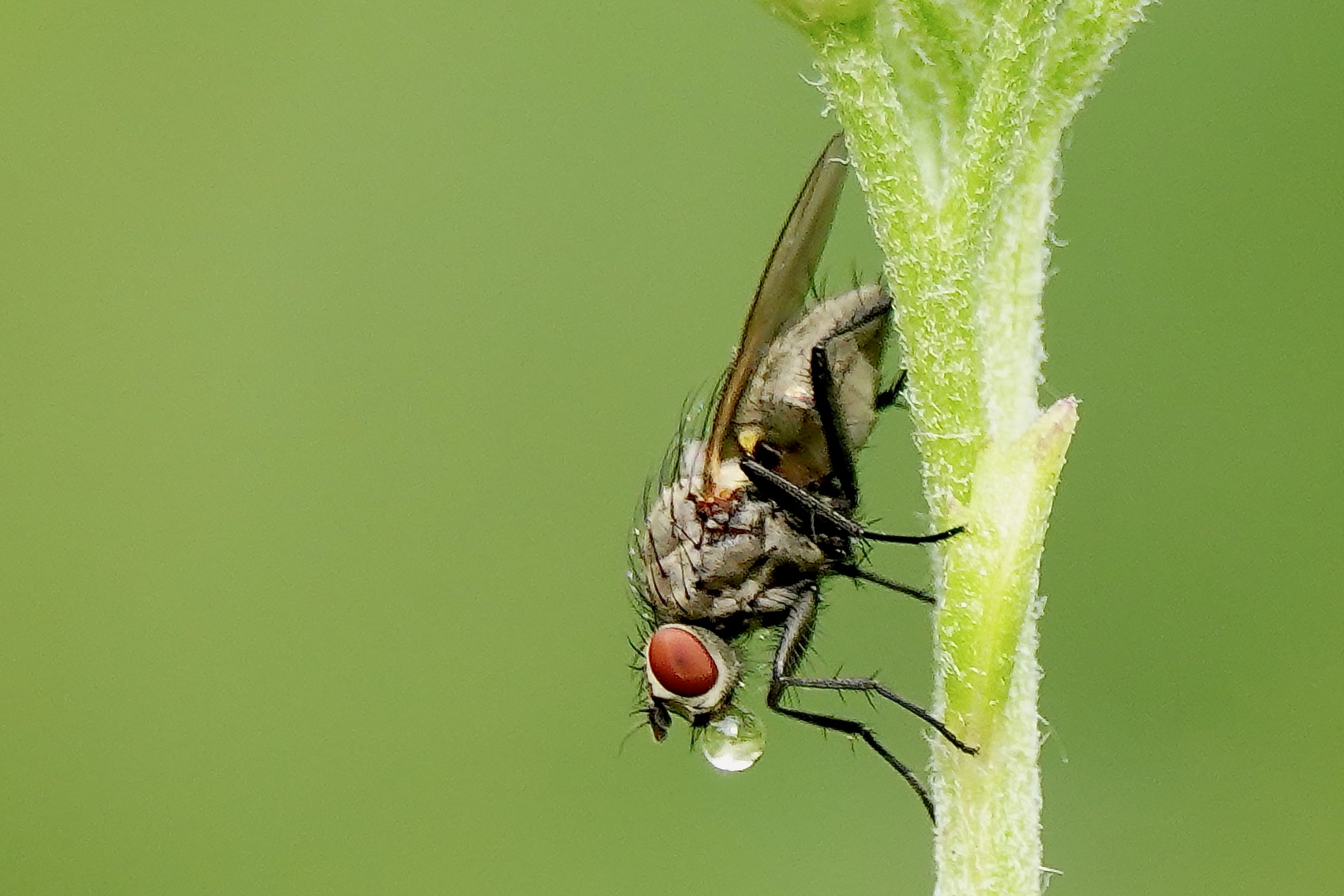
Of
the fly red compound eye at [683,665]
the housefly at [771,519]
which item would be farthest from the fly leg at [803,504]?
the fly red compound eye at [683,665]

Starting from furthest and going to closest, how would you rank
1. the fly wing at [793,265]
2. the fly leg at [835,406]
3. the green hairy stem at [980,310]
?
the fly leg at [835,406], the fly wing at [793,265], the green hairy stem at [980,310]

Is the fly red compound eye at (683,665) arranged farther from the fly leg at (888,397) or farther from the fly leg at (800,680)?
the fly leg at (888,397)

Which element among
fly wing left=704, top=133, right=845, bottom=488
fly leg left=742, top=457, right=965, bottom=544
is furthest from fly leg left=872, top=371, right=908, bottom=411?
fly wing left=704, top=133, right=845, bottom=488

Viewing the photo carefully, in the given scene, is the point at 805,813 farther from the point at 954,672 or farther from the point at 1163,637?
the point at 954,672

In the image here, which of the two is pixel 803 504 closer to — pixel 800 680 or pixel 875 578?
pixel 875 578

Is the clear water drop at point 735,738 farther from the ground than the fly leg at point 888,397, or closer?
closer

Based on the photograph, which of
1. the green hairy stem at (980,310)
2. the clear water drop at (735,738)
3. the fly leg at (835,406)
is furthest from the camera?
the clear water drop at (735,738)

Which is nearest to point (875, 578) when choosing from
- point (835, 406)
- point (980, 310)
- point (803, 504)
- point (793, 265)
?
point (803, 504)

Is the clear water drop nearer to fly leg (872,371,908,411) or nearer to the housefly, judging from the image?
the housefly
